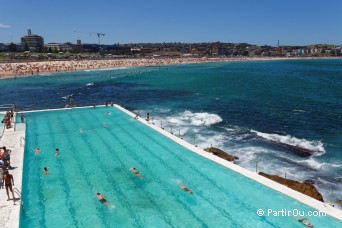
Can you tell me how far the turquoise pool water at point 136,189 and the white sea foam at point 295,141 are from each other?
999cm

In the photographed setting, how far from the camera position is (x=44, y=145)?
2162 cm

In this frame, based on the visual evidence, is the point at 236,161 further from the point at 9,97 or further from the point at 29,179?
the point at 9,97

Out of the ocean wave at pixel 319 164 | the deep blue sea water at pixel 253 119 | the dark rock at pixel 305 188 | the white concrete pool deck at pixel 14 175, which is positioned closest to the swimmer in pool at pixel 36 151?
the white concrete pool deck at pixel 14 175

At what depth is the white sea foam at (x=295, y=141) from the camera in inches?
963

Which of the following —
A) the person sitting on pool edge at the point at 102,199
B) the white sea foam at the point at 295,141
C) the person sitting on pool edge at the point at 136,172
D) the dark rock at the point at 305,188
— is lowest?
the white sea foam at the point at 295,141

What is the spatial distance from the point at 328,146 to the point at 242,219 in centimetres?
1565

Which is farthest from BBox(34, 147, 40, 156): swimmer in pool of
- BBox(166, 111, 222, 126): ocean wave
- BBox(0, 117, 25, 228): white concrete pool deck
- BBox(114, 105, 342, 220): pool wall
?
BBox(166, 111, 222, 126): ocean wave

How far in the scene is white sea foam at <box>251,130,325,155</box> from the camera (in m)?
24.5

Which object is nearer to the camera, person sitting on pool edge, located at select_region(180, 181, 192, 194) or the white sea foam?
person sitting on pool edge, located at select_region(180, 181, 192, 194)

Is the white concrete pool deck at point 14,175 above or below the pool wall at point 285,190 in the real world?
above

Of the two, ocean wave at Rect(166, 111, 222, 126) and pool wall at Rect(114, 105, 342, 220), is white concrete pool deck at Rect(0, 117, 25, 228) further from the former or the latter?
ocean wave at Rect(166, 111, 222, 126)

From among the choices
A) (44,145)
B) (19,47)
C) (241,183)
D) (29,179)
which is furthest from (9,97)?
(19,47)

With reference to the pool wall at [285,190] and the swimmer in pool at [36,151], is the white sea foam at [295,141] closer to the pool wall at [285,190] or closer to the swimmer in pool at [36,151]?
the pool wall at [285,190]

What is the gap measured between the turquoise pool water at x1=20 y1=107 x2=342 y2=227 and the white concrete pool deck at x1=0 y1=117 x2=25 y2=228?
55 cm
